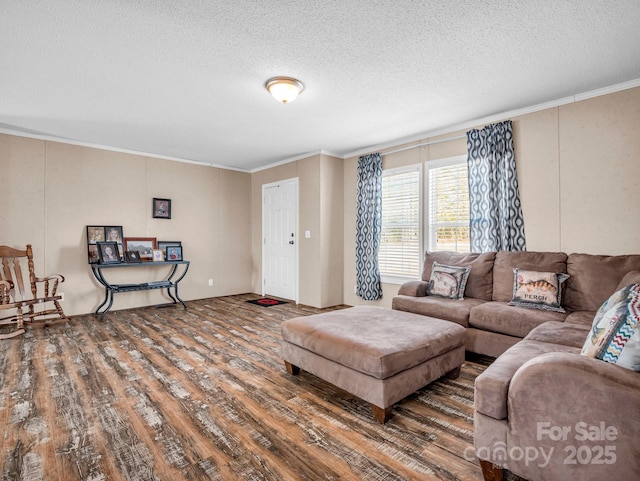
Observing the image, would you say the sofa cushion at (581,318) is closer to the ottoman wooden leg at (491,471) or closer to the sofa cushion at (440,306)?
the sofa cushion at (440,306)

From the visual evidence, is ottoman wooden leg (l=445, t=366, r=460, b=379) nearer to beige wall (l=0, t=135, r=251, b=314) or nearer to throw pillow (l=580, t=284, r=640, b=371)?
throw pillow (l=580, t=284, r=640, b=371)

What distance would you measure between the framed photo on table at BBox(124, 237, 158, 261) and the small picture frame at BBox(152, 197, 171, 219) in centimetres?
41

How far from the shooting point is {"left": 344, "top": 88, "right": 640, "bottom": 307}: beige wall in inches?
116

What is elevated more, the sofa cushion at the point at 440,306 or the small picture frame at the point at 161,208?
the small picture frame at the point at 161,208

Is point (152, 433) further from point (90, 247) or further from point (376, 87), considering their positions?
point (90, 247)

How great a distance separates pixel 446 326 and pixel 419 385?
55 cm

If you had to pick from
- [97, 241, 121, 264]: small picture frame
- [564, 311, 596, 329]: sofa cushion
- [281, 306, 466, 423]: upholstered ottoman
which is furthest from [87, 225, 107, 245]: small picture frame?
[564, 311, 596, 329]: sofa cushion

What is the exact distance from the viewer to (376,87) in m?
3.00

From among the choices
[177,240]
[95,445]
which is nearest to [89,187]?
[177,240]

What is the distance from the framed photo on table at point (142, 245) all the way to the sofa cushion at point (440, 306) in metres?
4.01

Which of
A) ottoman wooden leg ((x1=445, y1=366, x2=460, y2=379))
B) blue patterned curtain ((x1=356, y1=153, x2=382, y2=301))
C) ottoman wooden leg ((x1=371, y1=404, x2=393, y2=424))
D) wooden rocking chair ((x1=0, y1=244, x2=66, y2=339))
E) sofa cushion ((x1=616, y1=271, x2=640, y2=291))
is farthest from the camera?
blue patterned curtain ((x1=356, y1=153, x2=382, y2=301))

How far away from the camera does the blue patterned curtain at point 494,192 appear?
3.57 meters

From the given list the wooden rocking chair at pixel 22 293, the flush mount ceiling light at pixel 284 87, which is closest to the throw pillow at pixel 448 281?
the flush mount ceiling light at pixel 284 87

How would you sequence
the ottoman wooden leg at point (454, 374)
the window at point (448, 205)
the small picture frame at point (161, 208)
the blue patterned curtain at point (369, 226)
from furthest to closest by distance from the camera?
the small picture frame at point (161, 208) → the blue patterned curtain at point (369, 226) → the window at point (448, 205) → the ottoman wooden leg at point (454, 374)
